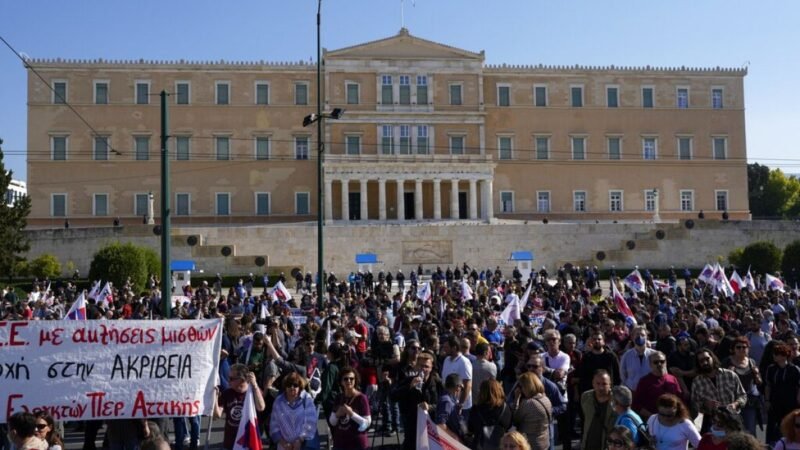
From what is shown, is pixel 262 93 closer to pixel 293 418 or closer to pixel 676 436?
pixel 293 418

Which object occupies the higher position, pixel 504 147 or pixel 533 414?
pixel 504 147

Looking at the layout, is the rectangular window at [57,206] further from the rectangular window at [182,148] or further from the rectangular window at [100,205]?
the rectangular window at [182,148]

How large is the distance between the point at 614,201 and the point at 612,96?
702cm

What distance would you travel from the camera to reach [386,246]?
42469 mm

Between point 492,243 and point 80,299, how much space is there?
28915 millimetres

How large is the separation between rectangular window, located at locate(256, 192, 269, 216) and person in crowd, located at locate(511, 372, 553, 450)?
46438 mm

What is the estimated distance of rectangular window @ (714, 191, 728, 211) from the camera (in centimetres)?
5578

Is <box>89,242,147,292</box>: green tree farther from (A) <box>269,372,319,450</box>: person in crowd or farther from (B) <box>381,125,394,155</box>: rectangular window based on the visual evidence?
(A) <box>269,372,319,450</box>: person in crowd

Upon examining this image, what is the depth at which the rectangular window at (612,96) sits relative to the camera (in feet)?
182

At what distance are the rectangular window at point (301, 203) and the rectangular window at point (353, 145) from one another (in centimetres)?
398

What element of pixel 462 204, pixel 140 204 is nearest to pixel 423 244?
pixel 462 204

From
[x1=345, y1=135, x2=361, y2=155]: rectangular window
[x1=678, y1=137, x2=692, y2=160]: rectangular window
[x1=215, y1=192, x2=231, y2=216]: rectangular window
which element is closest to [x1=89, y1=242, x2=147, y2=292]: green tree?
[x1=215, y1=192, x2=231, y2=216]: rectangular window

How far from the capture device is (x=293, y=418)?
7.02 meters

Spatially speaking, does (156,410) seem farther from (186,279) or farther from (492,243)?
(492,243)
